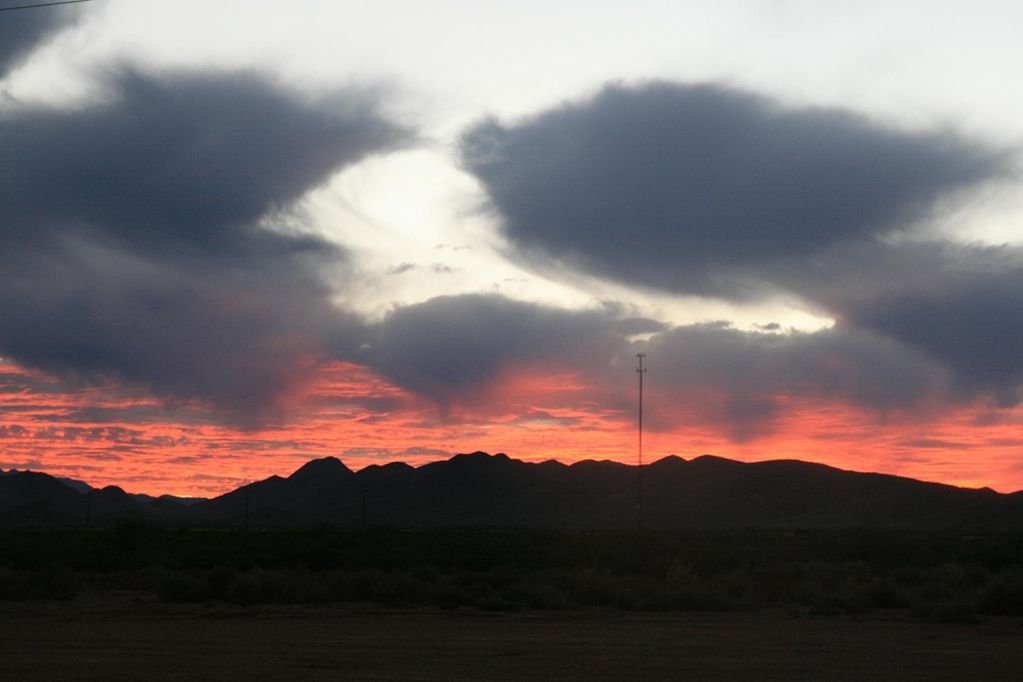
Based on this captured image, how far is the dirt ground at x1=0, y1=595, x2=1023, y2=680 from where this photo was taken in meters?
21.5

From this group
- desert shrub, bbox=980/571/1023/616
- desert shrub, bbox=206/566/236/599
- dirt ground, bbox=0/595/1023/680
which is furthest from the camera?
desert shrub, bbox=206/566/236/599

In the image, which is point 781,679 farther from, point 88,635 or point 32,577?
point 32,577

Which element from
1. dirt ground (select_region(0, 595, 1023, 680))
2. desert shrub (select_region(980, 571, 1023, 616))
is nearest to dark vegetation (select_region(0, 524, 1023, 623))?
desert shrub (select_region(980, 571, 1023, 616))

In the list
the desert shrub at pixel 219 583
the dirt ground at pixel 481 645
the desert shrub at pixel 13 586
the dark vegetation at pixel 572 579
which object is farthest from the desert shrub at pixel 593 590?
the desert shrub at pixel 13 586

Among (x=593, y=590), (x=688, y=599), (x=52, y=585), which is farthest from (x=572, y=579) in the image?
(x=52, y=585)

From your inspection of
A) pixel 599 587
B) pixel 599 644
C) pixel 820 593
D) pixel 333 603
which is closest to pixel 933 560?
pixel 820 593

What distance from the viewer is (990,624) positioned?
32.3 m

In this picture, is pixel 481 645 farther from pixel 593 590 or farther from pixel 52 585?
pixel 52 585

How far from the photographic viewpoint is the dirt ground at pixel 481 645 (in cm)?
2148

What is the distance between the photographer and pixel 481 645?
25672mm

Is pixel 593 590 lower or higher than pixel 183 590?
higher

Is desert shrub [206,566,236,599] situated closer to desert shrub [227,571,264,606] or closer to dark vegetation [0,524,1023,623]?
dark vegetation [0,524,1023,623]

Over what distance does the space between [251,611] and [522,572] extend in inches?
578

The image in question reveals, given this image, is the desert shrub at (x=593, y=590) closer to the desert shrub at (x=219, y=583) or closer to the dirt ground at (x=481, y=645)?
the dirt ground at (x=481, y=645)
